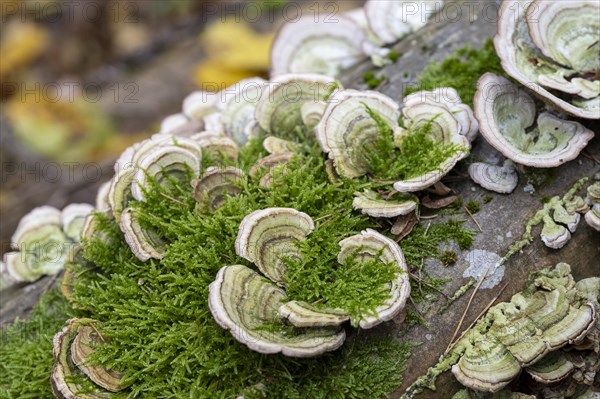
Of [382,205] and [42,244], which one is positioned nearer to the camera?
[382,205]

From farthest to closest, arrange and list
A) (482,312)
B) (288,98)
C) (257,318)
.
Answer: (288,98) < (482,312) < (257,318)

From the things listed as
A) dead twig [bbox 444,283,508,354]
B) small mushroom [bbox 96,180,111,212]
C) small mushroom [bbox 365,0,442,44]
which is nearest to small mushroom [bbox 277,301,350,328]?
dead twig [bbox 444,283,508,354]

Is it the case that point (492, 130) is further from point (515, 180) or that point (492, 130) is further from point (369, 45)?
point (369, 45)

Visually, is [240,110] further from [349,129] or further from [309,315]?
[309,315]

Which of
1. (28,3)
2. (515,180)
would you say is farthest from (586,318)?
(28,3)

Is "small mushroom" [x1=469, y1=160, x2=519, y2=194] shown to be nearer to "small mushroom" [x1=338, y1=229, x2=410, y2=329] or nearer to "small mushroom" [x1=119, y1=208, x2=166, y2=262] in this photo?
"small mushroom" [x1=338, y1=229, x2=410, y2=329]

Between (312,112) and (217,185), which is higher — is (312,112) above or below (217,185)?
above

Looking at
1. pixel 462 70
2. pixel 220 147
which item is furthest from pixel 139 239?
pixel 462 70
